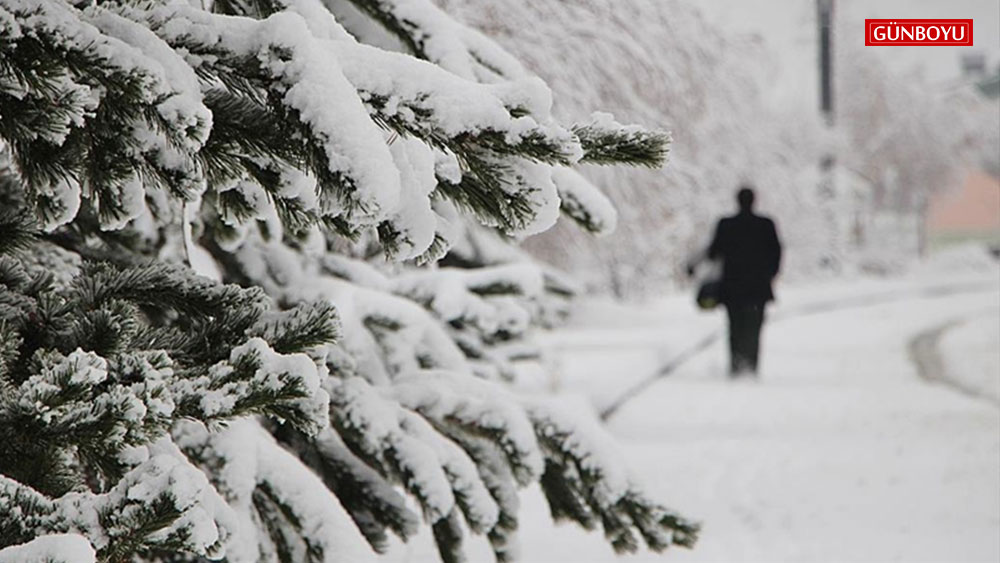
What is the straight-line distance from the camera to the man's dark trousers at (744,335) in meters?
10.5

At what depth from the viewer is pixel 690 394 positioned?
9.62 meters

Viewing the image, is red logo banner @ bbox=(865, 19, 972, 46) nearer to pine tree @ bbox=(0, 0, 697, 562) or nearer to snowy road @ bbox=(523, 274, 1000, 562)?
snowy road @ bbox=(523, 274, 1000, 562)

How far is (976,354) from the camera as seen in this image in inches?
364

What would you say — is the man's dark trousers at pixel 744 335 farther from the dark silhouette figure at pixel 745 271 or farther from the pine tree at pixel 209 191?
the pine tree at pixel 209 191

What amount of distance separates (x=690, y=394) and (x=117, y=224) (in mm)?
8133

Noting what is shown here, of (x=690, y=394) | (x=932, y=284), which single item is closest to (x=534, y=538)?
(x=690, y=394)

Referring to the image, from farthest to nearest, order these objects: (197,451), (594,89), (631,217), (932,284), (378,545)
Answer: (932,284)
(631,217)
(594,89)
(378,545)
(197,451)

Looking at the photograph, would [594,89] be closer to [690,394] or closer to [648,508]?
[648,508]

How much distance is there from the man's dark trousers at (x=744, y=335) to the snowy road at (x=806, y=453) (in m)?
0.20

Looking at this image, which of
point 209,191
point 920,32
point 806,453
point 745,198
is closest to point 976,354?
point 745,198

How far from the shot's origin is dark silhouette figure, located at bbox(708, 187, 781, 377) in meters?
10.1

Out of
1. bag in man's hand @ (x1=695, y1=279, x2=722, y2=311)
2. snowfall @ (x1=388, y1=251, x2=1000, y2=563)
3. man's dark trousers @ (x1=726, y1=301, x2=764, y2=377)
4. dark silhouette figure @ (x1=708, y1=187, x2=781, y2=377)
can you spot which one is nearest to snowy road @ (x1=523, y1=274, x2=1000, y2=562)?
snowfall @ (x1=388, y1=251, x2=1000, y2=563)

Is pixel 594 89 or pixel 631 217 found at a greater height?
pixel 594 89

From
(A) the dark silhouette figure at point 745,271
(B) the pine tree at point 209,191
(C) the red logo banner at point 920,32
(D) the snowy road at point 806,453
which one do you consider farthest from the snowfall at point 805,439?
(B) the pine tree at point 209,191
